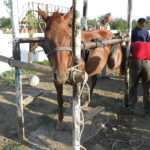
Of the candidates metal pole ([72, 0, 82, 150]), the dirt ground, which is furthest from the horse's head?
the dirt ground

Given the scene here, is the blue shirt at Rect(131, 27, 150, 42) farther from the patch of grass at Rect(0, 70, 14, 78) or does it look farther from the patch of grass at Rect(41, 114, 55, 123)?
the patch of grass at Rect(0, 70, 14, 78)

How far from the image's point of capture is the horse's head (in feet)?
6.08

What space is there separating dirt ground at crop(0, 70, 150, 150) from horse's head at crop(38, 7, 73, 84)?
146cm

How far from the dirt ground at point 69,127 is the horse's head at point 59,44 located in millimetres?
1460

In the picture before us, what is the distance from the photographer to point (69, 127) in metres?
3.27

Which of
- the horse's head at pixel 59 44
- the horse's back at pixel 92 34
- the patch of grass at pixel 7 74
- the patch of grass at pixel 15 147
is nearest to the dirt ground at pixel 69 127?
the patch of grass at pixel 15 147

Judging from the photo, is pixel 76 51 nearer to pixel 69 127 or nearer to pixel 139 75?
pixel 69 127

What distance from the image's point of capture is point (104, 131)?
Result: 3156mm

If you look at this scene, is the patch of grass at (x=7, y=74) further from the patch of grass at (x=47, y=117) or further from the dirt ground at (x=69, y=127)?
the patch of grass at (x=47, y=117)

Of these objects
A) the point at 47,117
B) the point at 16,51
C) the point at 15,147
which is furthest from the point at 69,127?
the point at 16,51

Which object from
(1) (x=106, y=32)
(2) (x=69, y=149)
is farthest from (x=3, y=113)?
(1) (x=106, y=32)

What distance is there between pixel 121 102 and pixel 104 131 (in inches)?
55.8

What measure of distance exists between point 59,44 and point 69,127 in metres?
1.85

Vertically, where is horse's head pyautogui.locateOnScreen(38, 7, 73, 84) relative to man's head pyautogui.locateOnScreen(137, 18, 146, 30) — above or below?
below
